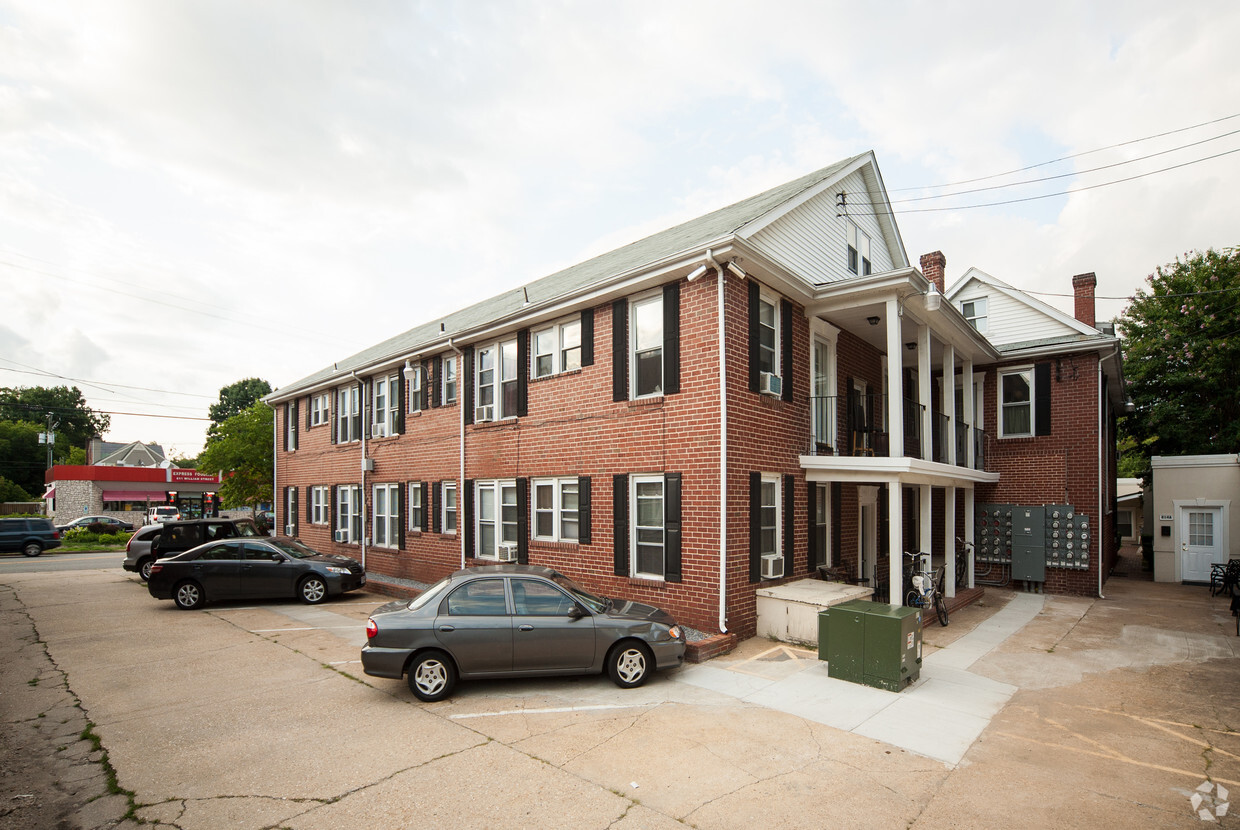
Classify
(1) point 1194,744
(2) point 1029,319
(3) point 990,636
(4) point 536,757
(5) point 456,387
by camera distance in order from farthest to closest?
(2) point 1029,319
(5) point 456,387
(3) point 990,636
(1) point 1194,744
(4) point 536,757

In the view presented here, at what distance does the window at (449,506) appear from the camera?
16000 millimetres

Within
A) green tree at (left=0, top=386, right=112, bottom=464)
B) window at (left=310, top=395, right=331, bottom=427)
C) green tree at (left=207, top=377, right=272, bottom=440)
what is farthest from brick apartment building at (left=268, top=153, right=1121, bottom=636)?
green tree at (left=0, top=386, right=112, bottom=464)

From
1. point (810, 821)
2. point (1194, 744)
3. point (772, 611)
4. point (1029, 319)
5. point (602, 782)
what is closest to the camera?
point (810, 821)

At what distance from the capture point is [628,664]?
26.0 ft

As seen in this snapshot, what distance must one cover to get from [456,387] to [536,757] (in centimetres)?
1160

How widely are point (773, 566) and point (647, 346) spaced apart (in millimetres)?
4419

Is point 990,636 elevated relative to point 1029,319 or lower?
lower

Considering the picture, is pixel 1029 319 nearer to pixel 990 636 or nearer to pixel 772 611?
pixel 990 636

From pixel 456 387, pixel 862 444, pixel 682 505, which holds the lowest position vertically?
pixel 682 505

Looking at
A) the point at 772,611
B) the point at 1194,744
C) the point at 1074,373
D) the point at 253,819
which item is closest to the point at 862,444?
the point at 772,611

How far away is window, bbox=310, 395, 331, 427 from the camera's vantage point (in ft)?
73.2

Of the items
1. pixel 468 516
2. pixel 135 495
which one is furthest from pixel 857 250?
pixel 135 495

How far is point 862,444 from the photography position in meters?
14.2

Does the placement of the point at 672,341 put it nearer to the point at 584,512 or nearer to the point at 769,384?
the point at 769,384
